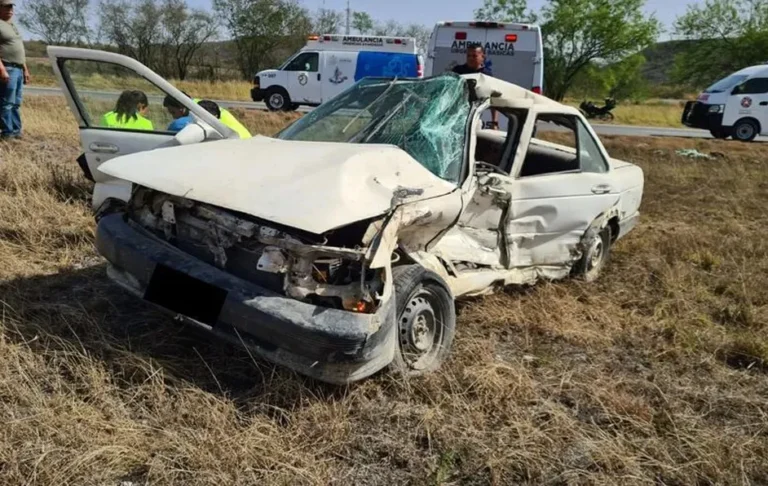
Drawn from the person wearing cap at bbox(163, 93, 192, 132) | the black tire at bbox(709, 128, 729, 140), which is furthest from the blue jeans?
the black tire at bbox(709, 128, 729, 140)

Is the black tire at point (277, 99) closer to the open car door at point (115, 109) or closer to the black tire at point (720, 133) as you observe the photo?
the black tire at point (720, 133)

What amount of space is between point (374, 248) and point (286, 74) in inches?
737

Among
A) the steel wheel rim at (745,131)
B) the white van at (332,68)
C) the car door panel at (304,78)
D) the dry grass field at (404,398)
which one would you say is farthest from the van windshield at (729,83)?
the dry grass field at (404,398)

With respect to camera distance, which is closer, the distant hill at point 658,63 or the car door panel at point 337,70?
the car door panel at point 337,70

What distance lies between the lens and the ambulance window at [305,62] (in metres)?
20.2

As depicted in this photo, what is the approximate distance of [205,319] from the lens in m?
2.92

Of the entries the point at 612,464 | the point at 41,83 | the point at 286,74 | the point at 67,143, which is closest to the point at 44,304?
the point at 612,464

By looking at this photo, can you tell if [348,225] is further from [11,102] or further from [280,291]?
[11,102]

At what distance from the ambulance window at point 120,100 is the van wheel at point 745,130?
17759mm

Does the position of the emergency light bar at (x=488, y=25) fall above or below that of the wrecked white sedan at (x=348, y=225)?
above

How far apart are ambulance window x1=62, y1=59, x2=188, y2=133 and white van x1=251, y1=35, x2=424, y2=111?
15.1m

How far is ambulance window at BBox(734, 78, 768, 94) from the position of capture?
17812 mm

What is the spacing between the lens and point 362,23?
176 ft

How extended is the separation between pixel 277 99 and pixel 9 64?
43.4 ft
